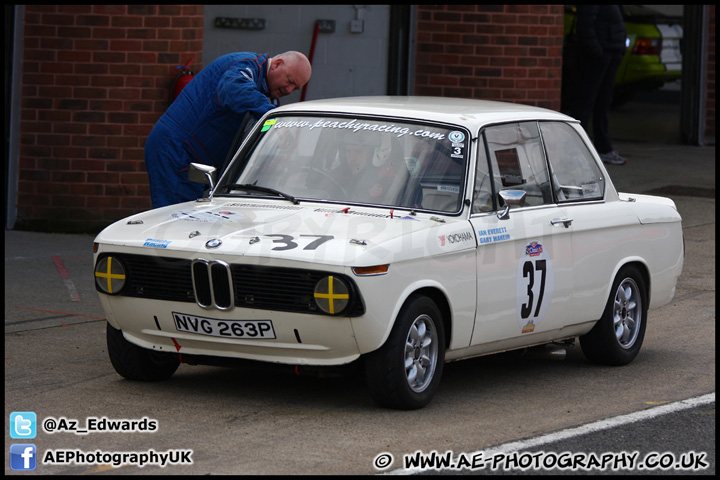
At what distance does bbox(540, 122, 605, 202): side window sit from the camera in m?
7.62

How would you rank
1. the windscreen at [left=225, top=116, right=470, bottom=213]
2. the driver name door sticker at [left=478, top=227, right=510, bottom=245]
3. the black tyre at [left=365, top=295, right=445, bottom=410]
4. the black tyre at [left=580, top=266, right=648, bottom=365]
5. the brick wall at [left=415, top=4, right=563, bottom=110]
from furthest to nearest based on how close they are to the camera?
the brick wall at [left=415, top=4, right=563, bottom=110] → the black tyre at [left=580, top=266, right=648, bottom=365] → the windscreen at [left=225, top=116, right=470, bottom=213] → the driver name door sticker at [left=478, top=227, right=510, bottom=245] → the black tyre at [left=365, top=295, right=445, bottom=410]

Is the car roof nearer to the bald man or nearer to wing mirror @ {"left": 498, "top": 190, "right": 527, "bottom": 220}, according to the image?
wing mirror @ {"left": 498, "top": 190, "right": 527, "bottom": 220}

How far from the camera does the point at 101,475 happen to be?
17.3ft

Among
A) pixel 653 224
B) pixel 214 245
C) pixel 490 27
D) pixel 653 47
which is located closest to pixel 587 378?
pixel 653 224

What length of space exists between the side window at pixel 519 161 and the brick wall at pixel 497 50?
21.2 ft

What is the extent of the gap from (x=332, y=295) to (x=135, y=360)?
143cm

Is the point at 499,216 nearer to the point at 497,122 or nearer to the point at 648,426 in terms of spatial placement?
the point at 497,122

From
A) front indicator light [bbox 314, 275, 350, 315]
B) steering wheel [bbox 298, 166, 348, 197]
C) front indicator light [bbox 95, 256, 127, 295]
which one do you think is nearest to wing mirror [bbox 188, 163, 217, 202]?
steering wheel [bbox 298, 166, 348, 197]

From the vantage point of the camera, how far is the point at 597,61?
1527 cm

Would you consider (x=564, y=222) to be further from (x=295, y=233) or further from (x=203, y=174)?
(x=203, y=174)

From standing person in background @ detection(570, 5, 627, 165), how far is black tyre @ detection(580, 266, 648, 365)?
7.39 m

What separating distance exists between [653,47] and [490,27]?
307 inches

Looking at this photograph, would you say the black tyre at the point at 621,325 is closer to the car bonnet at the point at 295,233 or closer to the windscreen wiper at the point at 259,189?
the car bonnet at the point at 295,233

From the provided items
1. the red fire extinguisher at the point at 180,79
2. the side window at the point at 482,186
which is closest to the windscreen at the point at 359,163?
the side window at the point at 482,186
